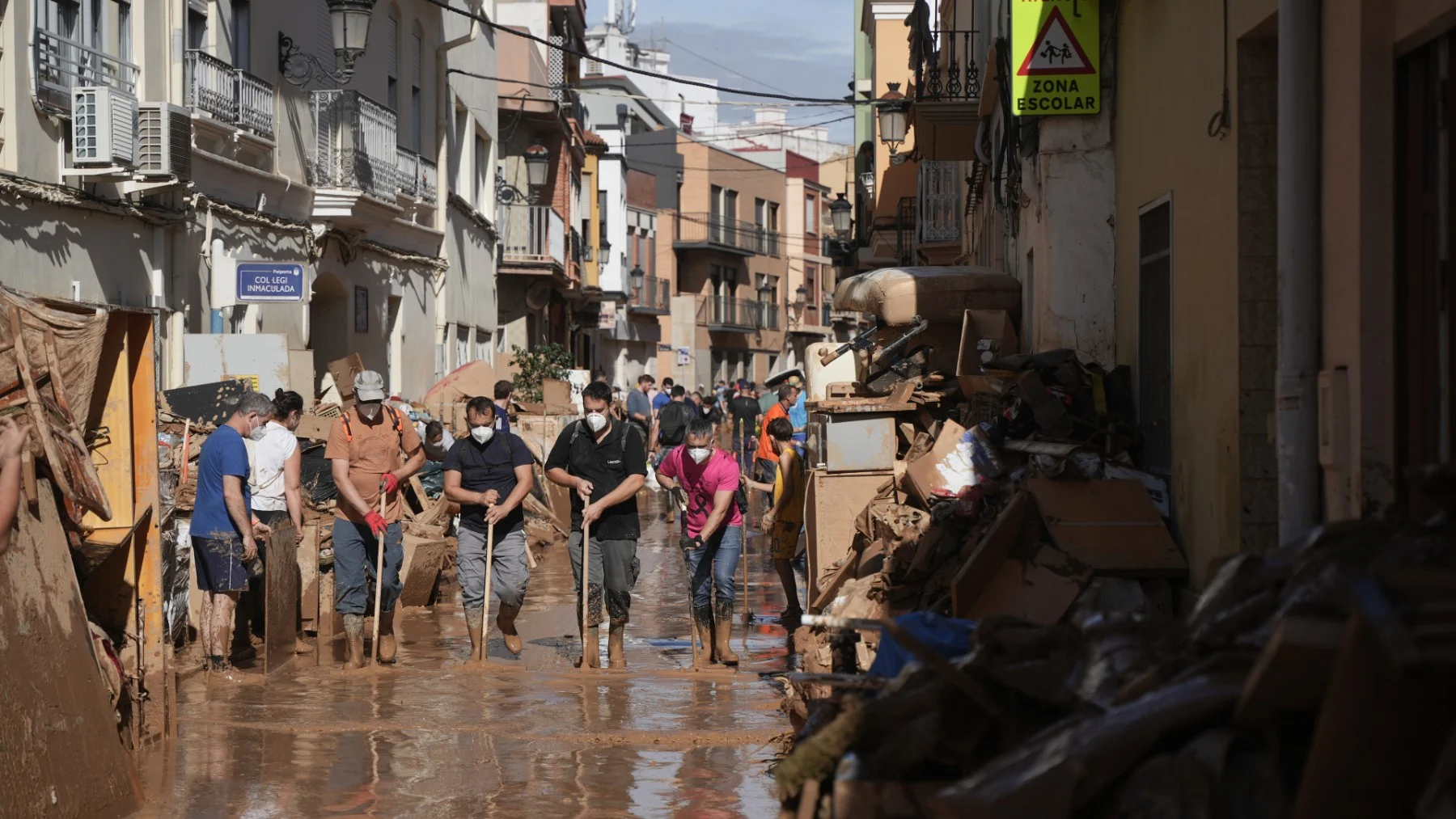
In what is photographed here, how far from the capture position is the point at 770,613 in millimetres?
13797

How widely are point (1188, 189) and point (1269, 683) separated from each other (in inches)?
215

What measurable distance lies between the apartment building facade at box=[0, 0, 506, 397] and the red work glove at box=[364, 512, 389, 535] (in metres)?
1.90

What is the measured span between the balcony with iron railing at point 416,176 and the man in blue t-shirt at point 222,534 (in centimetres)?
1346

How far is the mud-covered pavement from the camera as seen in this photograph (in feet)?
23.9

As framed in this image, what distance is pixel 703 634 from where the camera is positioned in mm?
11562

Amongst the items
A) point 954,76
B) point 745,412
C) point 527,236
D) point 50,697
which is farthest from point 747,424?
point 50,697

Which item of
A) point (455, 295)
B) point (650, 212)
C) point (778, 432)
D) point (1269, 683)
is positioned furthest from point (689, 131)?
point (1269, 683)

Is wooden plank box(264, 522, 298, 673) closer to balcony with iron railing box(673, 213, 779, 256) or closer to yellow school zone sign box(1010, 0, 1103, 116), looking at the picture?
yellow school zone sign box(1010, 0, 1103, 116)

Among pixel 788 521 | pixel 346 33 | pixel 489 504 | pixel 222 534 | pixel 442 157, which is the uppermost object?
pixel 346 33

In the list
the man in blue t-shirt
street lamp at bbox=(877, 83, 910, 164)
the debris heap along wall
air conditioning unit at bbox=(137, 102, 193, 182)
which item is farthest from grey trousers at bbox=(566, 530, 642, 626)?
street lamp at bbox=(877, 83, 910, 164)

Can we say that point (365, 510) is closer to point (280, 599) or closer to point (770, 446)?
point (280, 599)

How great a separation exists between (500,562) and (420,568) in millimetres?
2429

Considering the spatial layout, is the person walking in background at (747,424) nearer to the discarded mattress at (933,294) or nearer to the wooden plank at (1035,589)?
the discarded mattress at (933,294)

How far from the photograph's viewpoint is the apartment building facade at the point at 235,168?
559 inches
